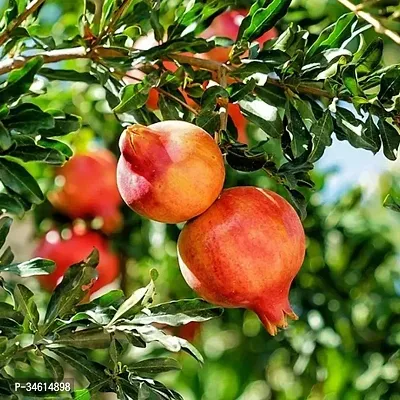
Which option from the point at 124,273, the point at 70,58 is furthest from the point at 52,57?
the point at 124,273

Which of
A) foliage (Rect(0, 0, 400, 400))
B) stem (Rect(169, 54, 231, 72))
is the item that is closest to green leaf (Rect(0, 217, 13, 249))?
foliage (Rect(0, 0, 400, 400))

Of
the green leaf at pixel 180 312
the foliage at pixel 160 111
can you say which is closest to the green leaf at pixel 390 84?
the foliage at pixel 160 111

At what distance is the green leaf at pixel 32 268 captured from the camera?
724 mm

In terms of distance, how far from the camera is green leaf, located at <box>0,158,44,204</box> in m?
0.77

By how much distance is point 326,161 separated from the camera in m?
1.54

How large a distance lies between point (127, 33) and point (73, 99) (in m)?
0.50

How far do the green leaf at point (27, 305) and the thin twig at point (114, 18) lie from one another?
25 cm

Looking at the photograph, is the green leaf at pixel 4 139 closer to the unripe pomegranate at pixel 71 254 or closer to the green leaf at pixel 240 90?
the green leaf at pixel 240 90

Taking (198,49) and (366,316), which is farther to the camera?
(366,316)

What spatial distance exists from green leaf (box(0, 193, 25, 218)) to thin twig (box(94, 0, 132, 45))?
0.17 metres

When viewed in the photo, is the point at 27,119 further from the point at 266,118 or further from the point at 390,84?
the point at 390,84

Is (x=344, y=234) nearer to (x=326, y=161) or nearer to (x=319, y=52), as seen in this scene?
(x=326, y=161)

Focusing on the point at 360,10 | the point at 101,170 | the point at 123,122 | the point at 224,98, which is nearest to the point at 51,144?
the point at 123,122

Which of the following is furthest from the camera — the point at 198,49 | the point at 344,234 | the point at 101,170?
the point at 344,234
